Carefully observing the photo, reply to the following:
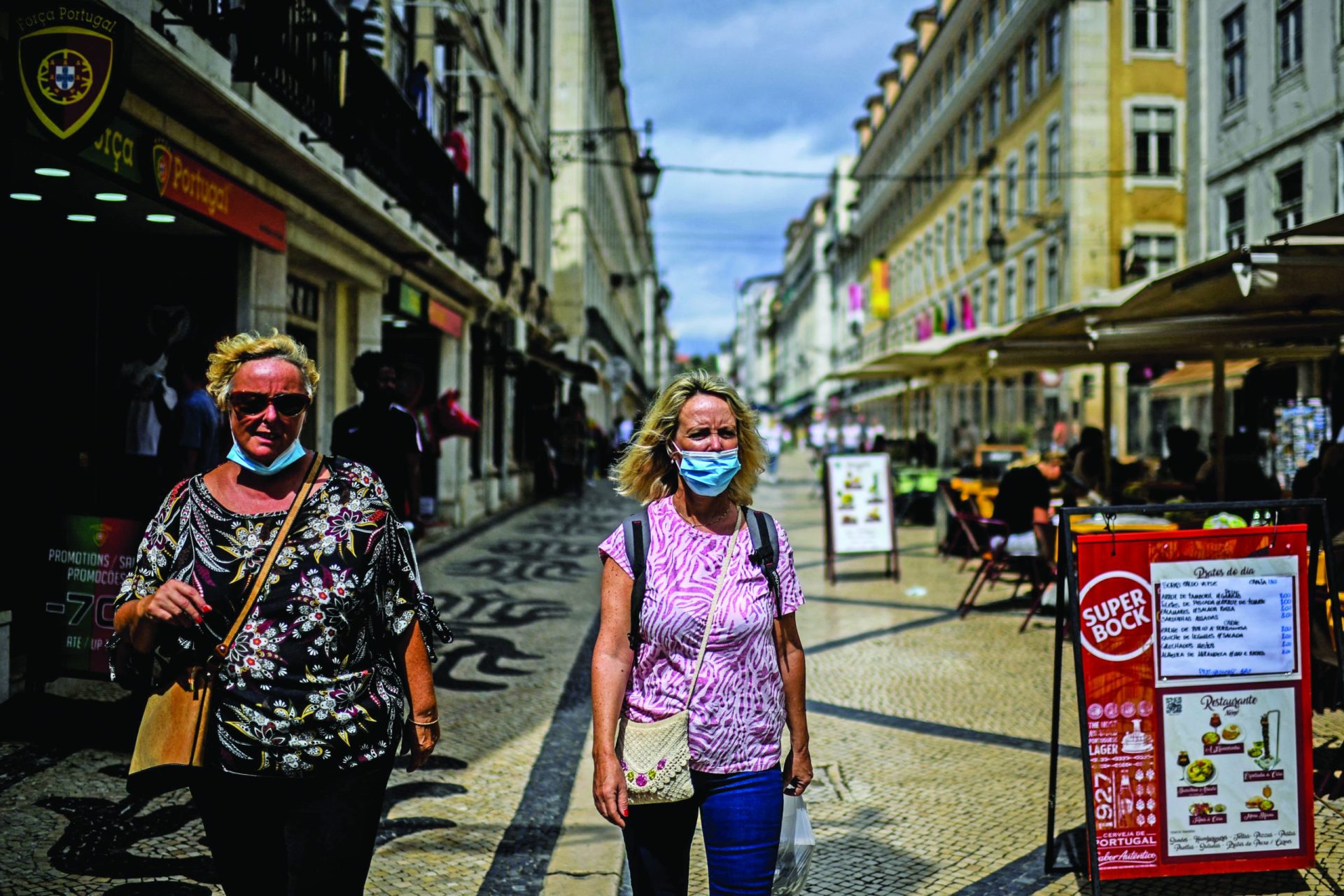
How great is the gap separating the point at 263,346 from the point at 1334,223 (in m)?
4.89

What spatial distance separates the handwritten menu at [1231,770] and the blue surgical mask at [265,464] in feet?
9.42

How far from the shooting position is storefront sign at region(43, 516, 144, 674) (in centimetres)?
530

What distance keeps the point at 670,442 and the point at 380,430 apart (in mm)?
Result: 4473

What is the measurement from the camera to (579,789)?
499 cm

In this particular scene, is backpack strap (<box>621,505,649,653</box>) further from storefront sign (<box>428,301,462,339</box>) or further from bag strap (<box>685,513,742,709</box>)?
storefront sign (<box>428,301,462,339</box>)

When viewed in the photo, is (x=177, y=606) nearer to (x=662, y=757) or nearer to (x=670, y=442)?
(x=662, y=757)

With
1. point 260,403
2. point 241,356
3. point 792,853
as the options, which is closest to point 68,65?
point 241,356

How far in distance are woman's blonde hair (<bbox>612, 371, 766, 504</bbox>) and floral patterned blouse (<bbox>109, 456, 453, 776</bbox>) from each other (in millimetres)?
706

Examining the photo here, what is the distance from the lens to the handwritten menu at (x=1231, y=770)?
3.85m

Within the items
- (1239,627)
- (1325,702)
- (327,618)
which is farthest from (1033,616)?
(327,618)

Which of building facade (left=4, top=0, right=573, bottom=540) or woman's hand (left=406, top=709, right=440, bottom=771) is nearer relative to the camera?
woman's hand (left=406, top=709, right=440, bottom=771)

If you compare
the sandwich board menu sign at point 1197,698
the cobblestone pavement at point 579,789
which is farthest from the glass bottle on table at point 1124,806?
the cobblestone pavement at point 579,789

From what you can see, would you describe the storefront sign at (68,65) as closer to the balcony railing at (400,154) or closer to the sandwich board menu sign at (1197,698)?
the sandwich board menu sign at (1197,698)

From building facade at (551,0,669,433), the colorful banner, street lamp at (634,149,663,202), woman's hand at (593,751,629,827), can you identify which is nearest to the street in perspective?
woman's hand at (593,751,629,827)
